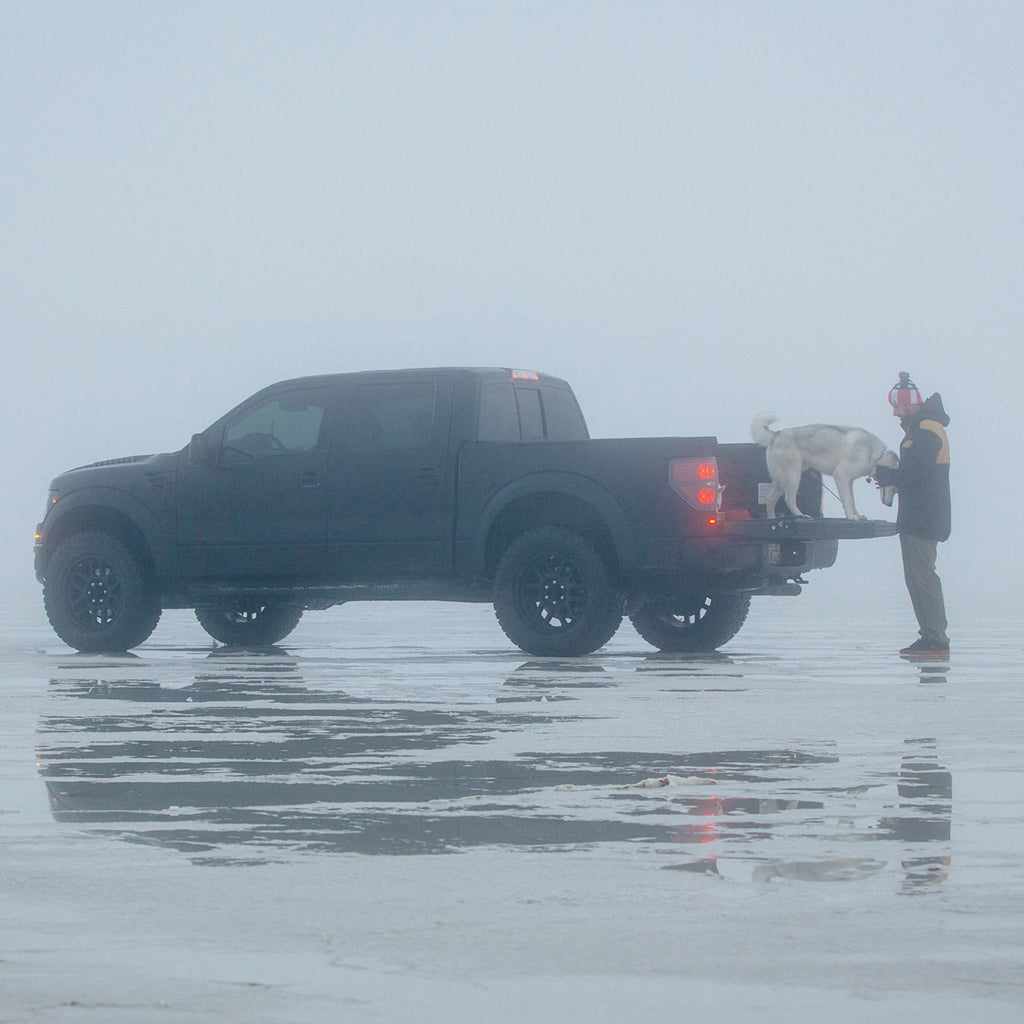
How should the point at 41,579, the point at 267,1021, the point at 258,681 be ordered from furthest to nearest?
the point at 41,579 → the point at 258,681 → the point at 267,1021

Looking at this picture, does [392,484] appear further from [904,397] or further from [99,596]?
[904,397]

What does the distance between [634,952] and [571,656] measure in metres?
11.2

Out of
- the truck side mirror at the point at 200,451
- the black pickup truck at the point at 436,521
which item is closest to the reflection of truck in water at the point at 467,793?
the black pickup truck at the point at 436,521

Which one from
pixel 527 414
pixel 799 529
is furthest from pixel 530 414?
pixel 799 529

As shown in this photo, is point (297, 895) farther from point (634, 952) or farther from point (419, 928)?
point (634, 952)

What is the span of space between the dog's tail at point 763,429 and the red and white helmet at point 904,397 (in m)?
1.27

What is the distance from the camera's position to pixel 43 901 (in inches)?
207

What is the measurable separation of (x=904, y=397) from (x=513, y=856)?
1185cm

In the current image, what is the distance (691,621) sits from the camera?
700 inches

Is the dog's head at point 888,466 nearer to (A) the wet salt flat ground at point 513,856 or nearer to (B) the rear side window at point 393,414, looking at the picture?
(B) the rear side window at point 393,414

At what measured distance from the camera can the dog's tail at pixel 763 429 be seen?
16375 millimetres

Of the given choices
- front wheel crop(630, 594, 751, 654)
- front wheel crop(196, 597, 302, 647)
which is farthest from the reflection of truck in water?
front wheel crop(196, 597, 302, 647)

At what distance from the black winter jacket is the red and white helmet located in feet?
0.58

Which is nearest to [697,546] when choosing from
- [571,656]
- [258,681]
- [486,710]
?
[571,656]
